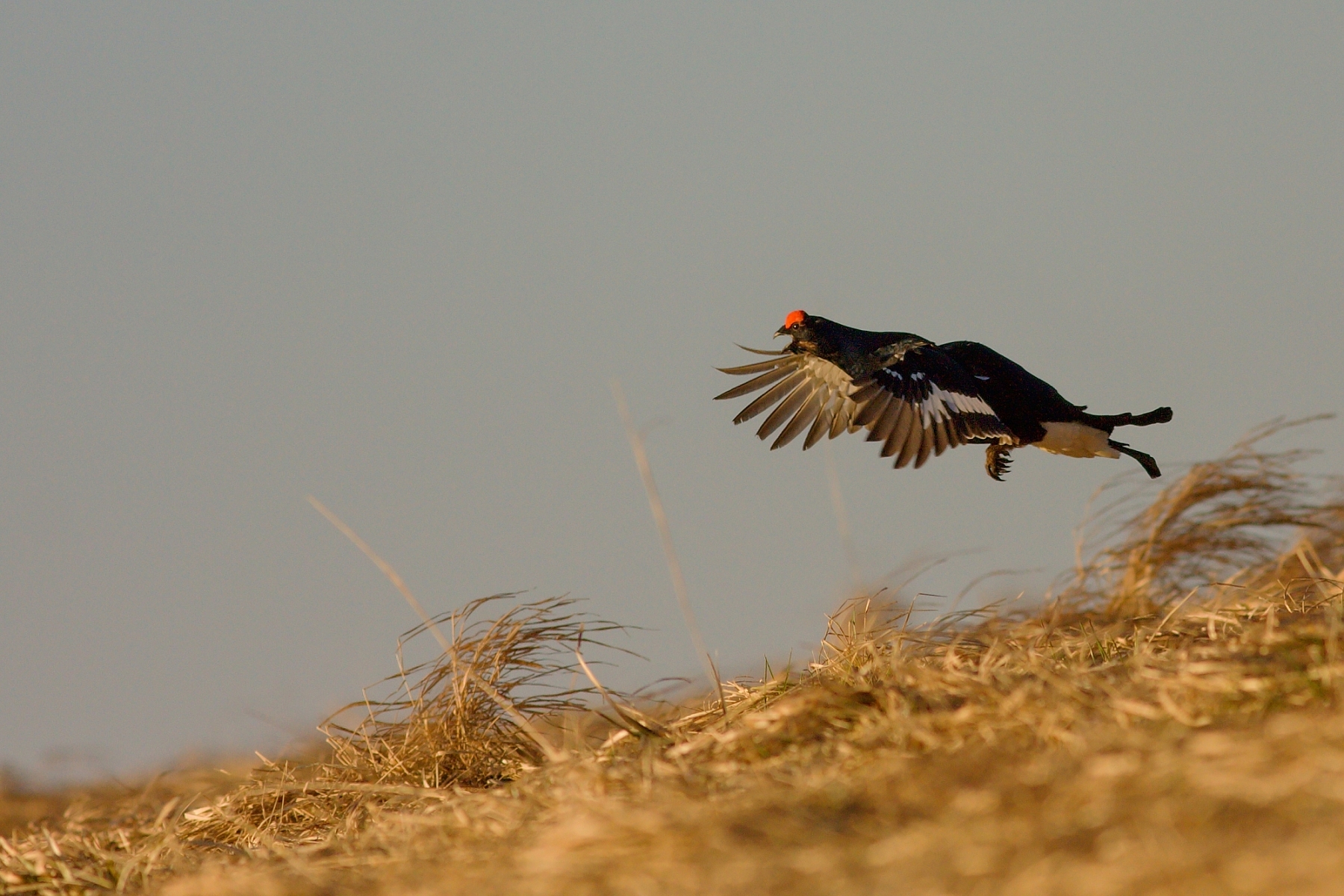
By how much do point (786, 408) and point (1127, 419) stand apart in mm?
1504

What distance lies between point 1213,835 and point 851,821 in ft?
1.95

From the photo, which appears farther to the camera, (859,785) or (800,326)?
(800,326)

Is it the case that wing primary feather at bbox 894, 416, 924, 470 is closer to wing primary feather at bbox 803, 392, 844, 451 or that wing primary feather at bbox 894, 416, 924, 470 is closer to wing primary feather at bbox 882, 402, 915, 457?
wing primary feather at bbox 882, 402, 915, 457

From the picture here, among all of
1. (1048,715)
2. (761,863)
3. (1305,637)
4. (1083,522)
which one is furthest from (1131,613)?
(761,863)

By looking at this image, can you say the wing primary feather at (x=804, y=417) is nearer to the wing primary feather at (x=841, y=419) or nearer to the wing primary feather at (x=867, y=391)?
the wing primary feather at (x=841, y=419)

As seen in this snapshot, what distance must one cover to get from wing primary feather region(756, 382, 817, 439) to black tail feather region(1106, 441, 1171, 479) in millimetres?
1356

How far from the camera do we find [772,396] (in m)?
6.19

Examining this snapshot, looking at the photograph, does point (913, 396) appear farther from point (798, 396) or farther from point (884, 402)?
point (798, 396)

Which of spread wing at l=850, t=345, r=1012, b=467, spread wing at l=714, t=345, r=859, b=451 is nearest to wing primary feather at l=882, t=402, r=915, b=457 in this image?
spread wing at l=850, t=345, r=1012, b=467

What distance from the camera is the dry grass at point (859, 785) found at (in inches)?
83.4

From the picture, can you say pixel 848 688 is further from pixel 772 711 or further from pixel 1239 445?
pixel 1239 445

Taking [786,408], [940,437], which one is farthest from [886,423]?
[786,408]

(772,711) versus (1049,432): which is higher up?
(1049,432)

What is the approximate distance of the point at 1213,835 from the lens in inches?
81.7
